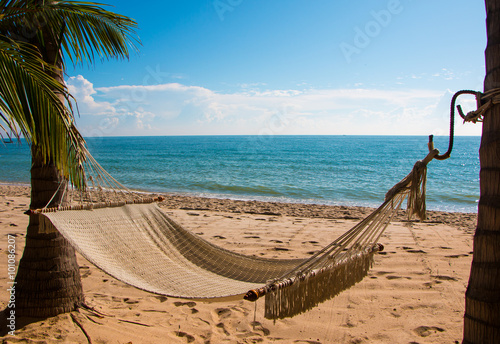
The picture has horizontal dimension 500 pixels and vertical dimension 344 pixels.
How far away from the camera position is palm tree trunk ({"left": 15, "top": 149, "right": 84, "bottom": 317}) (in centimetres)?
204

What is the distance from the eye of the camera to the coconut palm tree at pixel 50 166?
6.22ft

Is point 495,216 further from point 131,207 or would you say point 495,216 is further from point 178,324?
point 131,207

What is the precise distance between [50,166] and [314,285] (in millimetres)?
1756

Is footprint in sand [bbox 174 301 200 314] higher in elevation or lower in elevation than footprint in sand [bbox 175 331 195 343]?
lower

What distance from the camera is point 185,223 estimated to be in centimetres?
529

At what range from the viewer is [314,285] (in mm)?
1614

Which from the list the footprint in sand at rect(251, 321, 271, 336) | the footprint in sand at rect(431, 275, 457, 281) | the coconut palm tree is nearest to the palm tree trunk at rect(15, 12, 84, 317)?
the coconut palm tree

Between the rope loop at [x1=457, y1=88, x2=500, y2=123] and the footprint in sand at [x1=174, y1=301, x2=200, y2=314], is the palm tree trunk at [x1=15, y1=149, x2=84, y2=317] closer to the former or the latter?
the footprint in sand at [x1=174, y1=301, x2=200, y2=314]

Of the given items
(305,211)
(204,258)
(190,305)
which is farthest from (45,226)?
(305,211)

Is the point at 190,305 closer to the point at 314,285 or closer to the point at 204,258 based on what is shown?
the point at 204,258

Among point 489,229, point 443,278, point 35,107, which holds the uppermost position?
point 35,107

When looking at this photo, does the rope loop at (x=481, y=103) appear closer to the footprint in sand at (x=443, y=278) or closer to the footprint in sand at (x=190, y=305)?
the footprint in sand at (x=190, y=305)

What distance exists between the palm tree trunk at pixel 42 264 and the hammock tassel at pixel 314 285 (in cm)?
145

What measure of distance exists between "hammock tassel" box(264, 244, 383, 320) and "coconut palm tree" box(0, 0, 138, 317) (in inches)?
54.7
